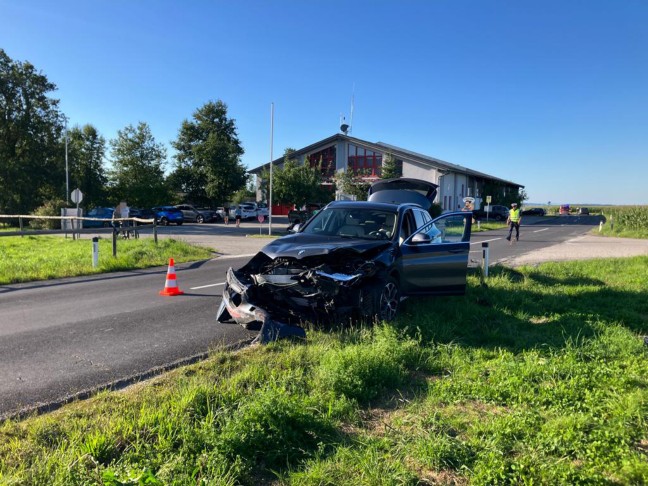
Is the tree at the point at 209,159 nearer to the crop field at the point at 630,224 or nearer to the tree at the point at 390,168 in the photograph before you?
the tree at the point at 390,168

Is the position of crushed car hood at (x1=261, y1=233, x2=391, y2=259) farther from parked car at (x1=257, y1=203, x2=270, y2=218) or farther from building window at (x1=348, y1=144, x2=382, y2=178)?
building window at (x1=348, y1=144, x2=382, y2=178)

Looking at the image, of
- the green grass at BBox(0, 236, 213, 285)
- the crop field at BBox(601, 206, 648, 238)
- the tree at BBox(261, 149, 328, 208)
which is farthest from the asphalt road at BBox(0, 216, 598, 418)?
the crop field at BBox(601, 206, 648, 238)

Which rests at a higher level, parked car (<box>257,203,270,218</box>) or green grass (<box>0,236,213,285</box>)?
parked car (<box>257,203,270,218</box>)

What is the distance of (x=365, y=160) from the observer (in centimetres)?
4812

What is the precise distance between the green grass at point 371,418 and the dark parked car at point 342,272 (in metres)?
0.37

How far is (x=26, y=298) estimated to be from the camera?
843cm

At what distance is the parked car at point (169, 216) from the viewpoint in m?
38.4

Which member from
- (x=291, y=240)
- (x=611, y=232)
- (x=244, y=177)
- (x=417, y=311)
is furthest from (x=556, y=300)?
(x=244, y=177)

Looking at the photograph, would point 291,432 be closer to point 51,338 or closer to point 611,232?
point 51,338

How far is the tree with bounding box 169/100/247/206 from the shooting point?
4900cm

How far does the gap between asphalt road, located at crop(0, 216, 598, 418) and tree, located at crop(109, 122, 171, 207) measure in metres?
43.0

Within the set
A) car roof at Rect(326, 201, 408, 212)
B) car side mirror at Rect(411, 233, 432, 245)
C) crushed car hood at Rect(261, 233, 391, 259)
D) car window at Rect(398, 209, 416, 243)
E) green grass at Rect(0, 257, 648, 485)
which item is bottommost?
green grass at Rect(0, 257, 648, 485)

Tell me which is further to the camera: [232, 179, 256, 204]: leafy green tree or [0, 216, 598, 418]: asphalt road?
[232, 179, 256, 204]: leafy green tree

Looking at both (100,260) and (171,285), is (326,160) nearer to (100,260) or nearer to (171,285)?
(100,260)
